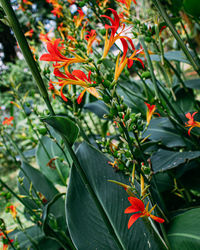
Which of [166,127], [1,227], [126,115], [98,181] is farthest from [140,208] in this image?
[166,127]

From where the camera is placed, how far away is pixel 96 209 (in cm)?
71

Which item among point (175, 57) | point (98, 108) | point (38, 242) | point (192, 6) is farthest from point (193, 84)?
point (38, 242)

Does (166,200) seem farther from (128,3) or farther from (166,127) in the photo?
(128,3)

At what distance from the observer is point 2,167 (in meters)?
4.08

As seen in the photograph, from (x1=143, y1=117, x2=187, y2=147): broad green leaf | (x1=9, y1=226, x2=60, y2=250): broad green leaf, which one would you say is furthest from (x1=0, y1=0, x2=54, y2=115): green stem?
(x1=9, y1=226, x2=60, y2=250): broad green leaf

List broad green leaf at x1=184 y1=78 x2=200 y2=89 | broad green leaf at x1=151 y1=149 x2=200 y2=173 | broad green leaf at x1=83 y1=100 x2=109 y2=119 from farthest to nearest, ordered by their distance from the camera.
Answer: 1. broad green leaf at x1=83 y1=100 x2=109 y2=119
2. broad green leaf at x1=184 y1=78 x2=200 y2=89
3. broad green leaf at x1=151 y1=149 x2=200 y2=173

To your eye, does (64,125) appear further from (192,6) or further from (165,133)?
(165,133)

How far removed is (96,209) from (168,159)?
13.4 inches

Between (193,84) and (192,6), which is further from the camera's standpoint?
(193,84)

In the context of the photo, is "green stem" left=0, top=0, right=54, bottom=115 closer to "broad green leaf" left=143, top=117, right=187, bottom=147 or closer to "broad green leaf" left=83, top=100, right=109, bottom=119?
"broad green leaf" left=143, top=117, right=187, bottom=147

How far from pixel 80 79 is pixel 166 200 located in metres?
0.92

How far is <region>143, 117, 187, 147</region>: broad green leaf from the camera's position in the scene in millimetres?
1021

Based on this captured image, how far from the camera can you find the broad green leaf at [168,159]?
2.50 ft

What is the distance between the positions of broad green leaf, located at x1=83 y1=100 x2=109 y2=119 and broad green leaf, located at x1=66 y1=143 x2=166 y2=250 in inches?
24.6
